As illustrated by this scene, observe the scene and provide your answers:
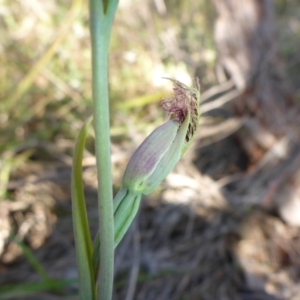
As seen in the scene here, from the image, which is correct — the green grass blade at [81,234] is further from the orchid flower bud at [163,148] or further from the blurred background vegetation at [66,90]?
the blurred background vegetation at [66,90]

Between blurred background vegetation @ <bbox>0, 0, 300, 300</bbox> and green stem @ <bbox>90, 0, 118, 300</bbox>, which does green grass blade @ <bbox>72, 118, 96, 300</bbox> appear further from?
blurred background vegetation @ <bbox>0, 0, 300, 300</bbox>

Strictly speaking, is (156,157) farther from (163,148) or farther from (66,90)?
(66,90)

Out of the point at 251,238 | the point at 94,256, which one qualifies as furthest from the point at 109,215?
the point at 251,238

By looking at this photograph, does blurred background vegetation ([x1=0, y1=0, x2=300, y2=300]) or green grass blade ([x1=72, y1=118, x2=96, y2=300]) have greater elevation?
blurred background vegetation ([x1=0, y1=0, x2=300, y2=300])

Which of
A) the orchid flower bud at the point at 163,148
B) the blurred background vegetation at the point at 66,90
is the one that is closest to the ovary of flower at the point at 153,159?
the orchid flower bud at the point at 163,148

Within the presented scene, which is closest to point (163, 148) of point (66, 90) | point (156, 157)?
point (156, 157)

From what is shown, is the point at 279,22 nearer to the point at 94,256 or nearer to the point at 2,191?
the point at 2,191

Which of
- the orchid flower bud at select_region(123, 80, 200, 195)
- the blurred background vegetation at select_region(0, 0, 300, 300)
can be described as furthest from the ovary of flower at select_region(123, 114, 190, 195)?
the blurred background vegetation at select_region(0, 0, 300, 300)
